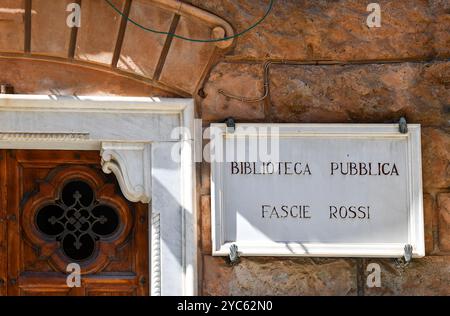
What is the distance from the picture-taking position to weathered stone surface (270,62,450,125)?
21.5 feet

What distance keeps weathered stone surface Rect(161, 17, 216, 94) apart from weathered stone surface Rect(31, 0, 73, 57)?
61 centimetres

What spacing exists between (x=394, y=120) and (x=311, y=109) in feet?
1.62

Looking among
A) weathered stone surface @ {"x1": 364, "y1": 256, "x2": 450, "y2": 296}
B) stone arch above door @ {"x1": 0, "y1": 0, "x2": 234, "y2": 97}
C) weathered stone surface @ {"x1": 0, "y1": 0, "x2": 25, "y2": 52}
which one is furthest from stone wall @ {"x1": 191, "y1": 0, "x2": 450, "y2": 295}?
weathered stone surface @ {"x1": 0, "y1": 0, "x2": 25, "y2": 52}

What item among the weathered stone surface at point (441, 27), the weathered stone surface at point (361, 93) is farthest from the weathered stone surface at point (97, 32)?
the weathered stone surface at point (441, 27)

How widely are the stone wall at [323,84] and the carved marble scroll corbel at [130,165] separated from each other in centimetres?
31

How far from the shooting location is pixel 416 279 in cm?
649

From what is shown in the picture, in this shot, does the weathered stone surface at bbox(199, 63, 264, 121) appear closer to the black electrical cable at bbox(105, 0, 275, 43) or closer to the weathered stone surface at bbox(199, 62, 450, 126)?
the weathered stone surface at bbox(199, 62, 450, 126)

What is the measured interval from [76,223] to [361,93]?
186 cm

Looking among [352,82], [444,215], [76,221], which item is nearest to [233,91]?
[352,82]

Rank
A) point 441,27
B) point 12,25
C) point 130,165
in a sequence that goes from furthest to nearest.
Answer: point 441,27 → point 130,165 → point 12,25

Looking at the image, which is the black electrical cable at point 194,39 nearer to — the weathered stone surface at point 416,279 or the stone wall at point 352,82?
the stone wall at point 352,82

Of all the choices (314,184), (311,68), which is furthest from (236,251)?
(311,68)

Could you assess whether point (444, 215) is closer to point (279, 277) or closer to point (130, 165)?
point (279, 277)

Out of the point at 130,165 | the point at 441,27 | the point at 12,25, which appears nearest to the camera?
the point at 12,25
